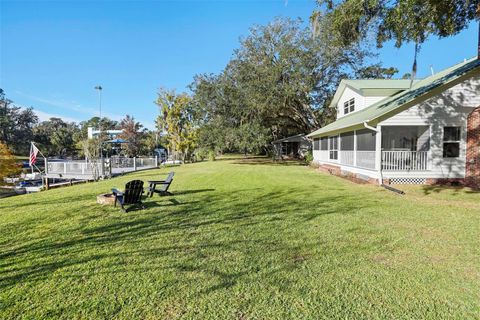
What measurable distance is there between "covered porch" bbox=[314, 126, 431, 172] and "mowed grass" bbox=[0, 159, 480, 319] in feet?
17.2

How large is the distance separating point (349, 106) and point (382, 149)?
8804 millimetres

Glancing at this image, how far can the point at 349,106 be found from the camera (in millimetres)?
20469

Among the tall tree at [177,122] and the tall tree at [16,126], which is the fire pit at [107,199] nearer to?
the tall tree at [177,122]

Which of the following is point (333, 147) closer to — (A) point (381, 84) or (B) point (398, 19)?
(A) point (381, 84)

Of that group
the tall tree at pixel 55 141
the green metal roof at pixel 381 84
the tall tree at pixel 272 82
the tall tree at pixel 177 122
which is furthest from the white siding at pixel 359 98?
the tall tree at pixel 55 141

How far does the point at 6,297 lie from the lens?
10.1ft

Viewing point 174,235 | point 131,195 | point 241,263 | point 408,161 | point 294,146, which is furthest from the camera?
point 294,146

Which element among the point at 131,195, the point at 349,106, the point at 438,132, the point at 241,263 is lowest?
the point at 241,263

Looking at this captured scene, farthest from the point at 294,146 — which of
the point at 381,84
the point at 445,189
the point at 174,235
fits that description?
the point at 174,235

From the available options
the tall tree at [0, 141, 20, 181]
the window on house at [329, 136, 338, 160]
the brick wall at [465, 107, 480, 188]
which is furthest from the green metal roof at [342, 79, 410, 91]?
the tall tree at [0, 141, 20, 181]

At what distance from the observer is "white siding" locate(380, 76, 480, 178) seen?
11.3 metres

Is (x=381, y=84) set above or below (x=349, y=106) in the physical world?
above

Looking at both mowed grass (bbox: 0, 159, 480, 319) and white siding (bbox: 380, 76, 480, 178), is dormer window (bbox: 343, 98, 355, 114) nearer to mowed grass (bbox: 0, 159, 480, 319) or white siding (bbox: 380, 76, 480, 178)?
white siding (bbox: 380, 76, 480, 178)

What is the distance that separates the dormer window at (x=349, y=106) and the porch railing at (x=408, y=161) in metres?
8.57
